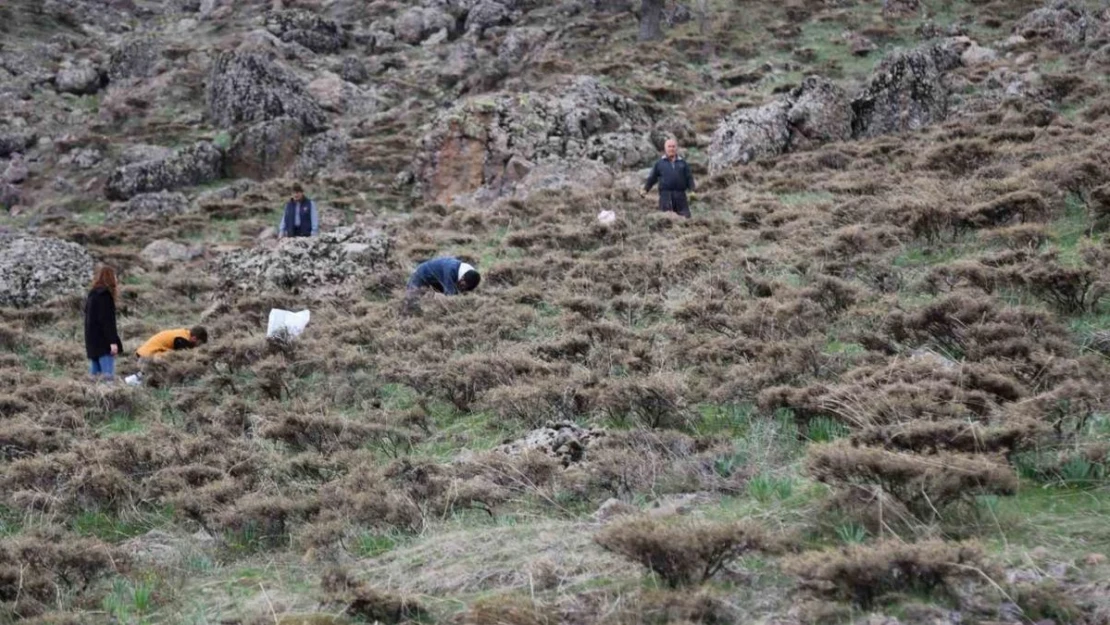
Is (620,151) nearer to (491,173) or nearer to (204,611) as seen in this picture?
(491,173)

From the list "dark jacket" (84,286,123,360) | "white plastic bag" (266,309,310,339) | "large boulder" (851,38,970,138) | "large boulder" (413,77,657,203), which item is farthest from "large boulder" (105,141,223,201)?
"large boulder" (851,38,970,138)

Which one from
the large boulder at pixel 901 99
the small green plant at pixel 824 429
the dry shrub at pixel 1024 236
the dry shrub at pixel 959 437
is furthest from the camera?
the large boulder at pixel 901 99

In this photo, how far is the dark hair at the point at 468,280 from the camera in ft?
41.2

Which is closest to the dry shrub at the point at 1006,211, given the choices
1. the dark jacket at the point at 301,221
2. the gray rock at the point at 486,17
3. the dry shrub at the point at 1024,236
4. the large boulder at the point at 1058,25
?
the dry shrub at the point at 1024,236

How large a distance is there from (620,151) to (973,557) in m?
17.7

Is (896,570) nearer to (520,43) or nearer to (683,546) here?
(683,546)

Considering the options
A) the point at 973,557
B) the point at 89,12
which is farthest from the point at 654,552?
the point at 89,12

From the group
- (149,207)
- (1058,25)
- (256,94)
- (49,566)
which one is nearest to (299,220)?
(149,207)

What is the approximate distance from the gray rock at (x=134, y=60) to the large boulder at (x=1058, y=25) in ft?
87.0

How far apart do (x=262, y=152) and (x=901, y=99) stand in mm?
15390

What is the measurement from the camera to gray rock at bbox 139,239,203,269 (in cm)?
1862

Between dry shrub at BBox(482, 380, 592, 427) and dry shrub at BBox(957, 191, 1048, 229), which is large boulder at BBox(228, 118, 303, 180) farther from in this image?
dry shrub at BBox(482, 380, 592, 427)

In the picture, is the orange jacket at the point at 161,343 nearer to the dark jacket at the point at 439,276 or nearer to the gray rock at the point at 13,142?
the dark jacket at the point at 439,276

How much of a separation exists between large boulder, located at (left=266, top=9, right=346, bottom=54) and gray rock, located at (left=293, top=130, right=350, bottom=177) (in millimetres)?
10731
